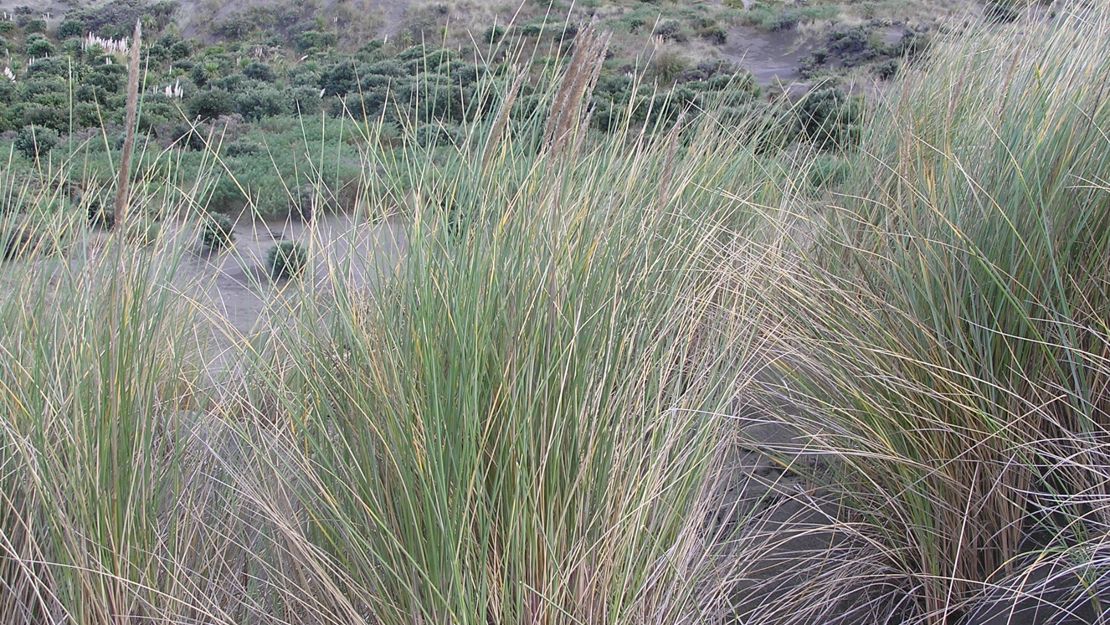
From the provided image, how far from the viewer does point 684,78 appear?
15453mm

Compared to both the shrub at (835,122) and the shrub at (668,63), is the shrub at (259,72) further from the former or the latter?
the shrub at (835,122)

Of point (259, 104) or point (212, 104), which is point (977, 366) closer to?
point (259, 104)

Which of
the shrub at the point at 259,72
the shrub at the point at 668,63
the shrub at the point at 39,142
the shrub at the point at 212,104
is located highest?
the shrub at the point at 668,63

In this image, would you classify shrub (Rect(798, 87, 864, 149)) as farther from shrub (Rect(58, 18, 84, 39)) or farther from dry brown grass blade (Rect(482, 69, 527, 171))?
shrub (Rect(58, 18, 84, 39))

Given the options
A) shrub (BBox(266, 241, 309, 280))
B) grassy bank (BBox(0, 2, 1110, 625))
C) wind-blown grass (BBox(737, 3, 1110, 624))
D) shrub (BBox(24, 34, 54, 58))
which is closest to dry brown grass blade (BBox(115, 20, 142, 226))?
grassy bank (BBox(0, 2, 1110, 625))

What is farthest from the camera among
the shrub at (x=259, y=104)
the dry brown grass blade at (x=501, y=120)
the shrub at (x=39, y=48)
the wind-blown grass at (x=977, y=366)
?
the shrub at (x=39, y=48)

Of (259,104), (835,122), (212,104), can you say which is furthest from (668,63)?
(835,122)

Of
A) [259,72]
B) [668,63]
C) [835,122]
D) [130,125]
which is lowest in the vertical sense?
[259,72]

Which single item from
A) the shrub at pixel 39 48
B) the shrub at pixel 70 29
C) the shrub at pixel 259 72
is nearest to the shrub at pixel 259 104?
the shrub at pixel 259 72

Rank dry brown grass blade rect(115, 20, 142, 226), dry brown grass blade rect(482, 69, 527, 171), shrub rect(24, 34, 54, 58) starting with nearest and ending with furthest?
1. dry brown grass blade rect(115, 20, 142, 226)
2. dry brown grass blade rect(482, 69, 527, 171)
3. shrub rect(24, 34, 54, 58)

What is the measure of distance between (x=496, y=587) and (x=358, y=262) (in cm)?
100

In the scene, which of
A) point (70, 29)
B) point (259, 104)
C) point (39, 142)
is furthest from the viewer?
point (70, 29)

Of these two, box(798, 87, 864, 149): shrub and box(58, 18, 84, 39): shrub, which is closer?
box(798, 87, 864, 149): shrub

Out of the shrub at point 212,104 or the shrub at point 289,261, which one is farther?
the shrub at point 212,104
